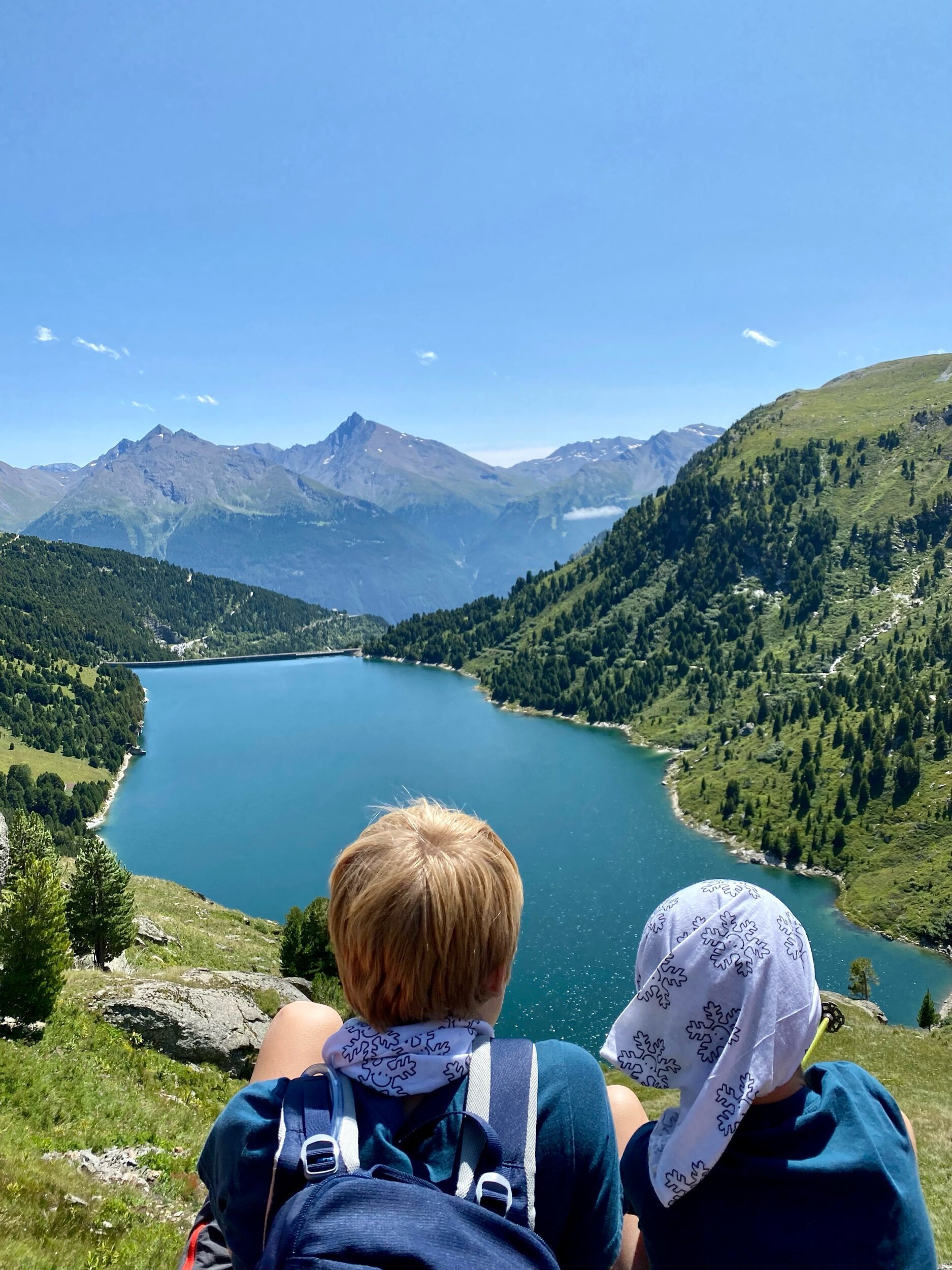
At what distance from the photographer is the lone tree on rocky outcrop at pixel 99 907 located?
3094cm

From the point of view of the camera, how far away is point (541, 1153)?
293 centimetres

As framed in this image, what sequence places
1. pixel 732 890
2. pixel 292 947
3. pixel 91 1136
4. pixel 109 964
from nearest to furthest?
pixel 732 890, pixel 91 1136, pixel 109 964, pixel 292 947

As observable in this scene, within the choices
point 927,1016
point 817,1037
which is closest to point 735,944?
point 817,1037

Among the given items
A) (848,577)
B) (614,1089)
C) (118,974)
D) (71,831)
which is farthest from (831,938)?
(848,577)

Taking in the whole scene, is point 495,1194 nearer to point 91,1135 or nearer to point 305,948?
point 91,1135

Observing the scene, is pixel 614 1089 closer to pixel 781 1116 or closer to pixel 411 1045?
pixel 781 1116

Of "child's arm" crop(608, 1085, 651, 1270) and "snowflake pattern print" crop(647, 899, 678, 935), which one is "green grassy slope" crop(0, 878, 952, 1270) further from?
"snowflake pattern print" crop(647, 899, 678, 935)

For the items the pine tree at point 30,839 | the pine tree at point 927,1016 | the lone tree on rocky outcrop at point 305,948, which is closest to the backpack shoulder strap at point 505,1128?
the lone tree on rocky outcrop at point 305,948

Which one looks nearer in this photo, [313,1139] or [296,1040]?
[313,1139]

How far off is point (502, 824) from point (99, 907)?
7255cm

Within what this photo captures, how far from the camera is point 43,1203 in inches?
399

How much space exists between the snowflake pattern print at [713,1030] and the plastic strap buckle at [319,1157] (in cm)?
186

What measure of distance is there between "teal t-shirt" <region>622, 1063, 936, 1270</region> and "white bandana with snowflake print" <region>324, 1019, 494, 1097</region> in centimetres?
148

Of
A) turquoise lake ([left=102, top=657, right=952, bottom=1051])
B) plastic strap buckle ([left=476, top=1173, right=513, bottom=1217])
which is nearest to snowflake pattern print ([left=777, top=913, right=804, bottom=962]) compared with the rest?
plastic strap buckle ([left=476, top=1173, right=513, bottom=1217])
